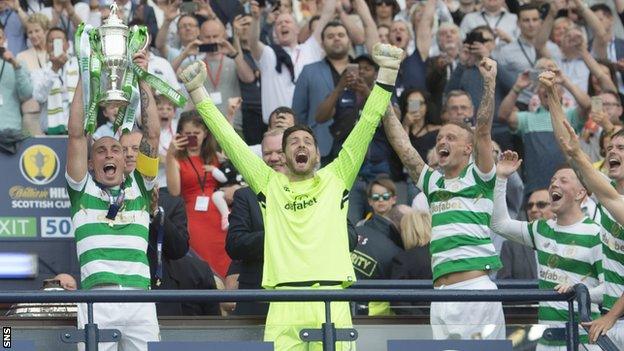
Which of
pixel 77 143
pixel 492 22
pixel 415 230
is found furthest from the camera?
pixel 492 22

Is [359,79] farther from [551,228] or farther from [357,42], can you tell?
[551,228]

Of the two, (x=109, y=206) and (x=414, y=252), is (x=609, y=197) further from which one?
(x=109, y=206)

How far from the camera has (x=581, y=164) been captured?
10586mm

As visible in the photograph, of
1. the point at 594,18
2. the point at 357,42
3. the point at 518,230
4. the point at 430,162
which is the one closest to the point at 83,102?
the point at 518,230

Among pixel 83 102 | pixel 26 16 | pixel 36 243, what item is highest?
pixel 26 16

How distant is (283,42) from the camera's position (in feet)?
56.4

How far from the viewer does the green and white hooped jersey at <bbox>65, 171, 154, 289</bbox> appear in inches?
434

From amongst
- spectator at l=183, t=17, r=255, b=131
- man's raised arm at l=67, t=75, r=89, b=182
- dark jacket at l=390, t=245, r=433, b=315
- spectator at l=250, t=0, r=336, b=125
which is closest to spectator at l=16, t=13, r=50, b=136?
spectator at l=183, t=17, r=255, b=131

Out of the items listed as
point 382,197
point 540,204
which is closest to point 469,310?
point 540,204

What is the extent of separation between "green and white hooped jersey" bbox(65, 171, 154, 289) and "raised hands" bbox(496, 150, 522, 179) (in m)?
2.45

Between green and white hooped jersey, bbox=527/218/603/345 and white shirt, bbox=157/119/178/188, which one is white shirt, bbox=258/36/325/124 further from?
green and white hooped jersey, bbox=527/218/603/345

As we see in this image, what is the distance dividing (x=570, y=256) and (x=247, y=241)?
7.21 ft

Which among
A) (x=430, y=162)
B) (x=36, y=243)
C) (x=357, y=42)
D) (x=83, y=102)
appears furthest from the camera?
(x=357, y=42)

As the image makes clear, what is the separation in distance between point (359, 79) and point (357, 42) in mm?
2414
